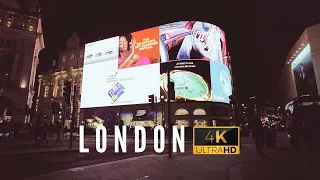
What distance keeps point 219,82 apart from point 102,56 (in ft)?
88.1

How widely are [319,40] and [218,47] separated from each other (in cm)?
1741

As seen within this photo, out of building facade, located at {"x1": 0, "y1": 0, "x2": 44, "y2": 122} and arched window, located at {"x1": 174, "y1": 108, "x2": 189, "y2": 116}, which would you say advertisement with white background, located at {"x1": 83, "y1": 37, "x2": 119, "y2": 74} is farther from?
arched window, located at {"x1": 174, "y1": 108, "x2": 189, "y2": 116}

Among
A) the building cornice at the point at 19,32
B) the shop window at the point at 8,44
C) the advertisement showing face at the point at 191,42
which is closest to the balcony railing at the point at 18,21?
the building cornice at the point at 19,32

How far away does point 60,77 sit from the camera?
210 ft

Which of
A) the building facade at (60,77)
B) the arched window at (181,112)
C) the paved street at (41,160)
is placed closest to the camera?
the paved street at (41,160)

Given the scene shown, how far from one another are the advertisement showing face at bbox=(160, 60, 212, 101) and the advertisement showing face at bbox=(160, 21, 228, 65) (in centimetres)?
172

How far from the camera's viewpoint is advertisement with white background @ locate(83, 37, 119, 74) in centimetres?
4803

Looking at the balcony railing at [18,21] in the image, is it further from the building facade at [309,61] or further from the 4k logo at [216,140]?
Answer: the building facade at [309,61]

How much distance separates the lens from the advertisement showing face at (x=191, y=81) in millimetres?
41500

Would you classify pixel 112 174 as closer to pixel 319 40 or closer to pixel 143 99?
pixel 143 99

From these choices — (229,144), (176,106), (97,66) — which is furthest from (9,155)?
(97,66)

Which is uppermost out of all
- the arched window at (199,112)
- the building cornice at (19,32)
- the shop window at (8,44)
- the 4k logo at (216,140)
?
the building cornice at (19,32)

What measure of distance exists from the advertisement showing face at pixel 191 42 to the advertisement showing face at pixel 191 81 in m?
1.72

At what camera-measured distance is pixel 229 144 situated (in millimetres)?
10641
